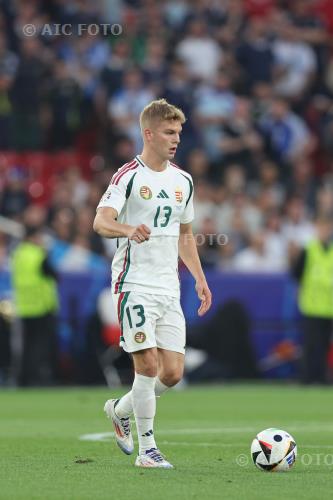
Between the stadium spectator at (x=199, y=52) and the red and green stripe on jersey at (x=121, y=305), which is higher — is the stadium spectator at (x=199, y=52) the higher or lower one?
the higher one

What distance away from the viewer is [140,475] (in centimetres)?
803

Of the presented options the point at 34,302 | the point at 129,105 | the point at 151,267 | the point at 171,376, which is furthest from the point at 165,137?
the point at 129,105

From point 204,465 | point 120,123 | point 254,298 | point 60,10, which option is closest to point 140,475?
point 204,465

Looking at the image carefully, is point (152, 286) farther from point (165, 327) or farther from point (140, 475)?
point (140, 475)

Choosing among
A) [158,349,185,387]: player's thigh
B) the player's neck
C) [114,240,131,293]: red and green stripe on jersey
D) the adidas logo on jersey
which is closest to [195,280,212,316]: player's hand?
[158,349,185,387]: player's thigh

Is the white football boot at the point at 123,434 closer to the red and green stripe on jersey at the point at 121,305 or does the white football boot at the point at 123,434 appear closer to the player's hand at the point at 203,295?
the red and green stripe on jersey at the point at 121,305

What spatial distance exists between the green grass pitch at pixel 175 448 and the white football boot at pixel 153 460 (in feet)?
0.31

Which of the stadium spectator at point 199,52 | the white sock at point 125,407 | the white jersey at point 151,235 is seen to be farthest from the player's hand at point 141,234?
the stadium spectator at point 199,52

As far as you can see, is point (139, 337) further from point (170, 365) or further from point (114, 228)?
point (114, 228)

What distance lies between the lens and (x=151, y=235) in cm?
858

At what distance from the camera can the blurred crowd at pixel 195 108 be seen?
19625mm

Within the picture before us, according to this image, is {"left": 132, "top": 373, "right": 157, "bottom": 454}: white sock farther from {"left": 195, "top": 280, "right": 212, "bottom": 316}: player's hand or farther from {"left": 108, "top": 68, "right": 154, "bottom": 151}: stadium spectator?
{"left": 108, "top": 68, "right": 154, "bottom": 151}: stadium spectator

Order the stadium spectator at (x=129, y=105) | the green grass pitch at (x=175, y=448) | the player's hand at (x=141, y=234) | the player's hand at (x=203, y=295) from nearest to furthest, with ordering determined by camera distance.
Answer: the green grass pitch at (x=175, y=448), the player's hand at (x=141, y=234), the player's hand at (x=203, y=295), the stadium spectator at (x=129, y=105)

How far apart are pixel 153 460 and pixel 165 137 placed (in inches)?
79.5
